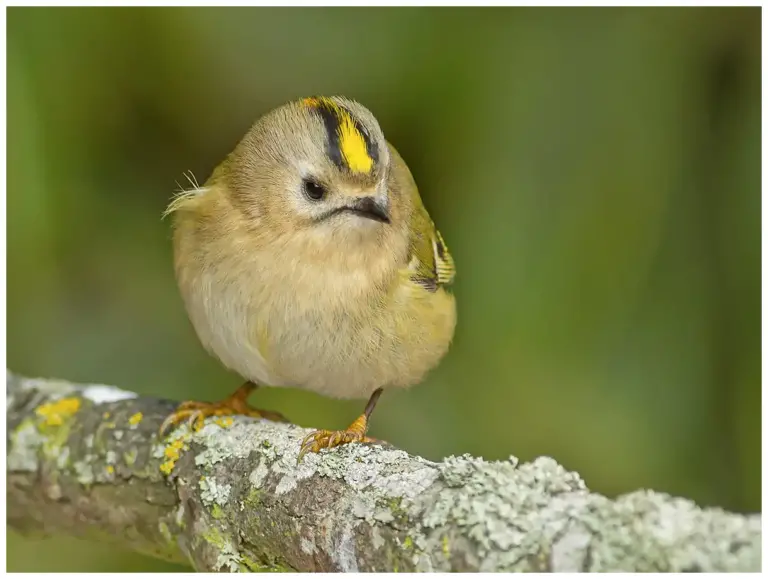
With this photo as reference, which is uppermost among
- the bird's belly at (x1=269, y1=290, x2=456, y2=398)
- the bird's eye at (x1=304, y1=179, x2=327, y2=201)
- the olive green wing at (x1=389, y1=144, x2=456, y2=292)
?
the bird's eye at (x1=304, y1=179, x2=327, y2=201)

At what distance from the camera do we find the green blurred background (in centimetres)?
180

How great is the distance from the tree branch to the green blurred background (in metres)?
0.40

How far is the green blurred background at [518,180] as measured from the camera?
71.0 inches

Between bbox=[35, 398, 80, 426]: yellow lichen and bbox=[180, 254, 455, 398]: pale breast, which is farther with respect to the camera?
bbox=[35, 398, 80, 426]: yellow lichen

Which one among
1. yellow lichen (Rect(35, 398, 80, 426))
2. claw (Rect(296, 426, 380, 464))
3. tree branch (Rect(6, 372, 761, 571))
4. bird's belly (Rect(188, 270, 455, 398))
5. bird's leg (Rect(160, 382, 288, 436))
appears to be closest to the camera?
tree branch (Rect(6, 372, 761, 571))

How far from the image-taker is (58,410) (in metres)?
1.65

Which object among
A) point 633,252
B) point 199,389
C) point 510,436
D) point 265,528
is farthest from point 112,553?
point 633,252

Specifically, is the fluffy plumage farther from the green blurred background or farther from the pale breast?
the green blurred background

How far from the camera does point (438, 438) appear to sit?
1.90 m

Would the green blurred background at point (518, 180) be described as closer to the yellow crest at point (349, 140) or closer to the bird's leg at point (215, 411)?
the bird's leg at point (215, 411)

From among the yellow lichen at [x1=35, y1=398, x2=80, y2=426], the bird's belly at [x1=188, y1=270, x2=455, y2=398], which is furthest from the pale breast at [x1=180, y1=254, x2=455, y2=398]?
the yellow lichen at [x1=35, y1=398, x2=80, y2=426]

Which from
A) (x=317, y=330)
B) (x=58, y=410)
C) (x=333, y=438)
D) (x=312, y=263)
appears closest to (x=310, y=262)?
(x=312, y=263)

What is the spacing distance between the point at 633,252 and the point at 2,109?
1.35m

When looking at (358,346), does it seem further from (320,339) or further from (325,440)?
(325,440)
